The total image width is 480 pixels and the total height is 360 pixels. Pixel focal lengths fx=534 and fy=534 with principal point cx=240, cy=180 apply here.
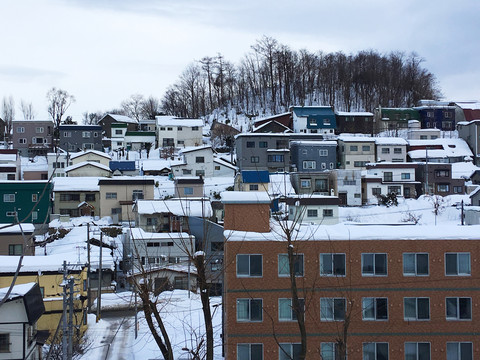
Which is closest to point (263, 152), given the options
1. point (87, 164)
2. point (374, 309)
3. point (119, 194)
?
point (119, 194)

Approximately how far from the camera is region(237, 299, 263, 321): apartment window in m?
12.6

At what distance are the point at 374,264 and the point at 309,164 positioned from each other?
22664mm

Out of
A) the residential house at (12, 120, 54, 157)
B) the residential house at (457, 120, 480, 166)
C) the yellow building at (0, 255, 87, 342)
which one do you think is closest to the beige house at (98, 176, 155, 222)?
the yellow building at (0, 255, 87, 342)

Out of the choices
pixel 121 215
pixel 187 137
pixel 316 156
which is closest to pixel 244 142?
pixel 316 156

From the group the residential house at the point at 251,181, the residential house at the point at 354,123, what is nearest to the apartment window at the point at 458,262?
the residential house at the point at 251,181

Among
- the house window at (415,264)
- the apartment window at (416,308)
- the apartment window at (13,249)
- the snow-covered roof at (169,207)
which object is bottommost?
the apartment window at (416,308)

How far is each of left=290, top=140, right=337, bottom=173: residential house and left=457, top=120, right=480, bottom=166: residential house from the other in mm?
10501

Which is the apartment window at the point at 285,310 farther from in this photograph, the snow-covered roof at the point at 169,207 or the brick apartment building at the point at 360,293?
the snow-covered roof at the point at 169,207

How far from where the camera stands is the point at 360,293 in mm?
12781

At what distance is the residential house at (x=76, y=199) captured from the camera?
2923 cm

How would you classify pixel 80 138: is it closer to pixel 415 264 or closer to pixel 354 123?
pixel 354 123

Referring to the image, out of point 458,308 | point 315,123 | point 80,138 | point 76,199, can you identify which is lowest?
point 458,308

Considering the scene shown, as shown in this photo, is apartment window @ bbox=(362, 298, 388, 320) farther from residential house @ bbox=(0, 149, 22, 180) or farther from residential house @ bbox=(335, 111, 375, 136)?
residential house @ bbox=(335, 111, 375, 136)

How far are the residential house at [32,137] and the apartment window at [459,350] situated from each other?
35937 millimetres
